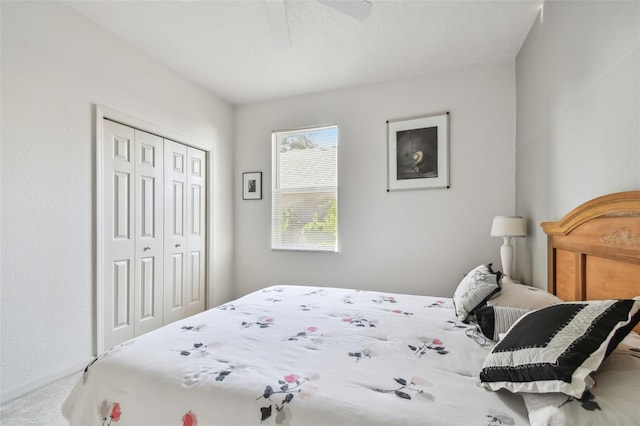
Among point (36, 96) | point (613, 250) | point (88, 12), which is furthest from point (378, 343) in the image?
point (88, 12)

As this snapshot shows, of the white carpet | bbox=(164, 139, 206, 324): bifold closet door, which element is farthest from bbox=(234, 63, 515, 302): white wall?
the white carpet

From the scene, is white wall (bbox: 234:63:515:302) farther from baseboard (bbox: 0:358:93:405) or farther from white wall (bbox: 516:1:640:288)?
baseboard (bbox: 0:358:93:405)

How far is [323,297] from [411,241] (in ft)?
4.72

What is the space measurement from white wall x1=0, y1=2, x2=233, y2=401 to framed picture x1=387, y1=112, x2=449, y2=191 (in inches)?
104

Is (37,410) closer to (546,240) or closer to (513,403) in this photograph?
(513,403)

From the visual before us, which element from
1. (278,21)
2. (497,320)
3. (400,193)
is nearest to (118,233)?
(278,21)

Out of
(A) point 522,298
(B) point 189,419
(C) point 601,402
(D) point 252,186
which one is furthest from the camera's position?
(D) point 252,186

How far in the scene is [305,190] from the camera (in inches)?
151

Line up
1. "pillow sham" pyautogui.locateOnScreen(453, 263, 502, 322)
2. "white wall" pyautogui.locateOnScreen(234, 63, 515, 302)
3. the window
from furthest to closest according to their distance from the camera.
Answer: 1. the window
2. "white wall" pyautogui.locateOnScreen(234, 63, 515, 302)
3. "pillow sham" pyautogui.locateOnScreen(453, 263, 502, 322)

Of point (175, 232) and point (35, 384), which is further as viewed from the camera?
point (175, 232)

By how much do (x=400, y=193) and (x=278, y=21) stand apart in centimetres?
208

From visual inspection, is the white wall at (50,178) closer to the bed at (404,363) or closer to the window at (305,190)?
the bed at (404,363)

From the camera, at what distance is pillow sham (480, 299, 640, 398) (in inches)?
32.1

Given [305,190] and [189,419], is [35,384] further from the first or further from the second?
[305,190]
